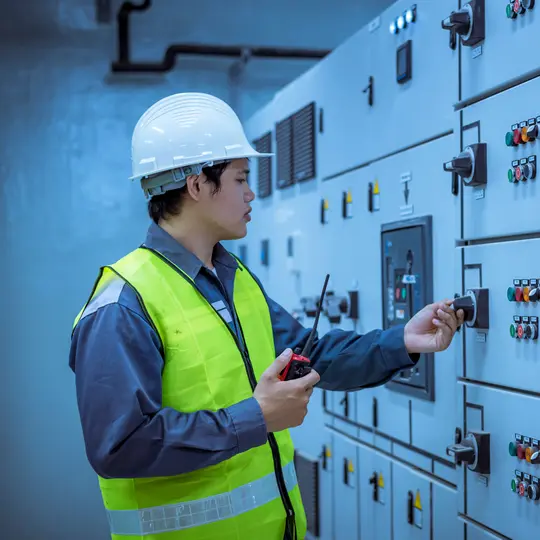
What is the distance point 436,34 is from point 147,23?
3274mm

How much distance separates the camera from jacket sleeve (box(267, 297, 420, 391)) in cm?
226

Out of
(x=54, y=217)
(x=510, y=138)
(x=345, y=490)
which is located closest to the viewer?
(x=510, y=138)

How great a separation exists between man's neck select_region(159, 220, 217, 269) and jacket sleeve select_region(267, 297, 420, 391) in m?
0.33

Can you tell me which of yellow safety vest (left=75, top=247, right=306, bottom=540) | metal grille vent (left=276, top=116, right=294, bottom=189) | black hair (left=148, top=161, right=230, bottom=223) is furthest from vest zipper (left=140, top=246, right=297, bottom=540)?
metal grille vent (left=276, top=116, right=294, bottom=189)

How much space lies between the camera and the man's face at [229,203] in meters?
2.08

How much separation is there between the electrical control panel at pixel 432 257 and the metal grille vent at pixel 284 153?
0.31 metres

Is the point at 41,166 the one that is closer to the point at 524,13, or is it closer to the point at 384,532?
the point at 384,532

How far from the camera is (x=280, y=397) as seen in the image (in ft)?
5.90

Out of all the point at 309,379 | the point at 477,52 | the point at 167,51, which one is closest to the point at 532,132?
the point at 477,52

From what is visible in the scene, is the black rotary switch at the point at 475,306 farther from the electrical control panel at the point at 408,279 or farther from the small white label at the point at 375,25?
the small white label at the point at 375,25

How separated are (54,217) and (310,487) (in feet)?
8.50

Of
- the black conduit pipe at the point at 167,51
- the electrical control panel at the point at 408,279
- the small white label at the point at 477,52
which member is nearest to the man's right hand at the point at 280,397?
the electrical control panel at the point at 408,279

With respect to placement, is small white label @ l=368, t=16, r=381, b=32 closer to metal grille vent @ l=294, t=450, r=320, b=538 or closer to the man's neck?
the man's neck

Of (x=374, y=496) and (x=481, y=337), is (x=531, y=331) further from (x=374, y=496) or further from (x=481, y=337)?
(x=374, y=496)
